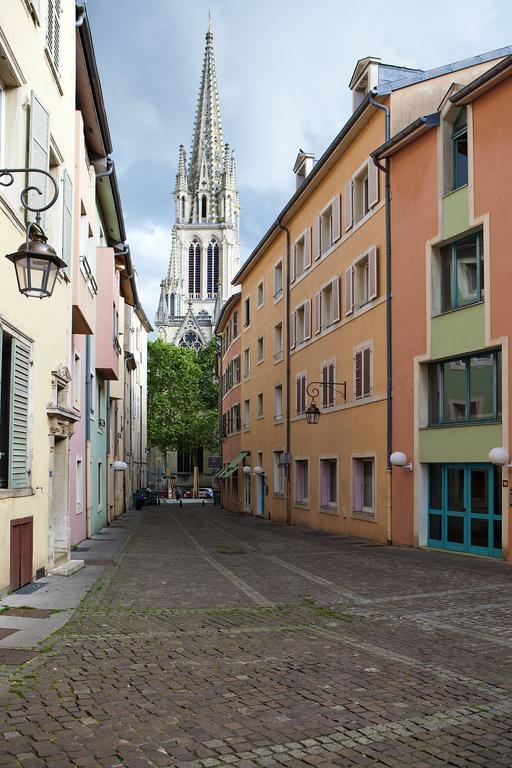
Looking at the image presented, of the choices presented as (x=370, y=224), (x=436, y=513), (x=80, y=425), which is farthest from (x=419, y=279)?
(x=80, y=425)

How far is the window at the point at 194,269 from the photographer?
124 m

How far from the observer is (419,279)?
18656mm

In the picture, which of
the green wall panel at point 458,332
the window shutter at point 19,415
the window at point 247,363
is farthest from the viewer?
the window at point 247,363

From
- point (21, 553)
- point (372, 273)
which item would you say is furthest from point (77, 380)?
point (21, 553)

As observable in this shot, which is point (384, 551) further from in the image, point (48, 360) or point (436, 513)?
point (48, 360)

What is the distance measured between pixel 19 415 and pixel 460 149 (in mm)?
11783

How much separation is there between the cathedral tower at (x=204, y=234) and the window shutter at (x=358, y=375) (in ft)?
315

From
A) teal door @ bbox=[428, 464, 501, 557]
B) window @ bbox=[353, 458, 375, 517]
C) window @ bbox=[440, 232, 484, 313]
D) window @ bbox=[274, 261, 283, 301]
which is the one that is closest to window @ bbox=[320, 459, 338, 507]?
window @ bbox=[353, 458, 375, 517]

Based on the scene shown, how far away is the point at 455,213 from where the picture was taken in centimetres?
1728

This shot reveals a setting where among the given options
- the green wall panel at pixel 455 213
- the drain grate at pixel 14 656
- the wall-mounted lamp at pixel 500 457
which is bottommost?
the drain grate at pixel 14 656

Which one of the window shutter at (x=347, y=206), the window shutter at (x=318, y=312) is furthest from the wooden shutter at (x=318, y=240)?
the window shutter at (x=347, y=206)

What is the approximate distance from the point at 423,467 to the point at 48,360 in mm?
9649

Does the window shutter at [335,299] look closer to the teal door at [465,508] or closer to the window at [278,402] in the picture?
the teal door at [465,508]

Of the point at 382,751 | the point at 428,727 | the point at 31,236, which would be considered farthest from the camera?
the point at 31,236
